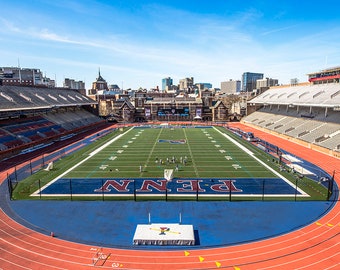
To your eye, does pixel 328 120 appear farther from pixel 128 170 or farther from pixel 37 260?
pixel 37 260

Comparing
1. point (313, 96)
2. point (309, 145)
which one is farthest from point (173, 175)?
point (313, 96)

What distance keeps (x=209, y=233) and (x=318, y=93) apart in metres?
55.9

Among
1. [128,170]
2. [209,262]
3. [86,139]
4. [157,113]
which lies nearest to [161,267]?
[209,262]

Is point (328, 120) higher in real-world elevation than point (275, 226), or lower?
higher

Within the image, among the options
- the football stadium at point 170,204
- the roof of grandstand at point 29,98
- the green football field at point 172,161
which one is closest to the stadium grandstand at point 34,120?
the roof of grandstand at point 29,98

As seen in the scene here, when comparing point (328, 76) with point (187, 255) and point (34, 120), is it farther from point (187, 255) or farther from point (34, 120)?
point (187, 255)

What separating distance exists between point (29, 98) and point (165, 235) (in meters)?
55.0

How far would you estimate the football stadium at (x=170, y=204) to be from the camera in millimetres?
16922

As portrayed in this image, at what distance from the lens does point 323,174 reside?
3294 cm

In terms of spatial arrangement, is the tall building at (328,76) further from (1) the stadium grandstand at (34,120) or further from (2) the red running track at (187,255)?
(2) the red running track at (187,255)

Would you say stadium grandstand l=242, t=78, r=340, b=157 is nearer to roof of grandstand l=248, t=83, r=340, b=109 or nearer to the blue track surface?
roof of grandstand l=248, t=83, r=340, b=109

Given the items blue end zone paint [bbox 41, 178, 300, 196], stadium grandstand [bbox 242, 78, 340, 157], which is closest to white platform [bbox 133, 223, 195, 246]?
blue end zone paint [bbox 41, 178, 300, 196]

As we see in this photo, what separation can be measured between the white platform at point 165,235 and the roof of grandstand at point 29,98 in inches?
1614

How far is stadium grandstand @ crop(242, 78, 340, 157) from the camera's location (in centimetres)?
4862
